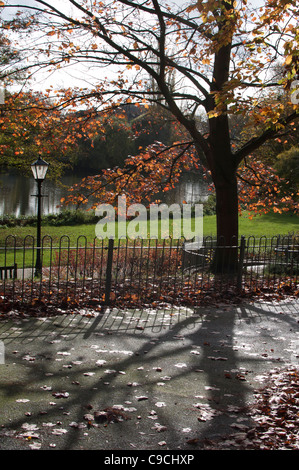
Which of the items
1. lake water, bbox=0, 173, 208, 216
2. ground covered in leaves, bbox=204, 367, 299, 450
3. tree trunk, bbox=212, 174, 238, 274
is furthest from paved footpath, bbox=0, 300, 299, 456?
lake water, bbox=0, 173, 208, 216

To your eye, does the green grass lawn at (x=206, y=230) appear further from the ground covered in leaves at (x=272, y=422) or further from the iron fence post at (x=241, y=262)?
the ground covered in leaves at (x=272, y=422)

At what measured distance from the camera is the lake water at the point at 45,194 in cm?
4088

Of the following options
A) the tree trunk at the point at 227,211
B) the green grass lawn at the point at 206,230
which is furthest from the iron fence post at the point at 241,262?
the green grass lawn at the point at 206,230

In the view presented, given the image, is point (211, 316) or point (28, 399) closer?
point (28, 399)

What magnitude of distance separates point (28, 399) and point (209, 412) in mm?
1824

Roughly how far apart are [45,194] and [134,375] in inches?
1925

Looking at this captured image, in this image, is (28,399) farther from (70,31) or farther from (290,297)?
(70,31)

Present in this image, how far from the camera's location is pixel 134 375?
560cm

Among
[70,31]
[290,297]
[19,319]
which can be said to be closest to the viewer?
[19,319]

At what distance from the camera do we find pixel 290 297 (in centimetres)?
1062

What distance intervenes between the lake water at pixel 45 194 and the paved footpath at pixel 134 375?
26.7 m

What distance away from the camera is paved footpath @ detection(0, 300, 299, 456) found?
411 centimetres

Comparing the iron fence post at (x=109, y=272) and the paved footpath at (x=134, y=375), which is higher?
the iron fence post at (x=109, y=272)
